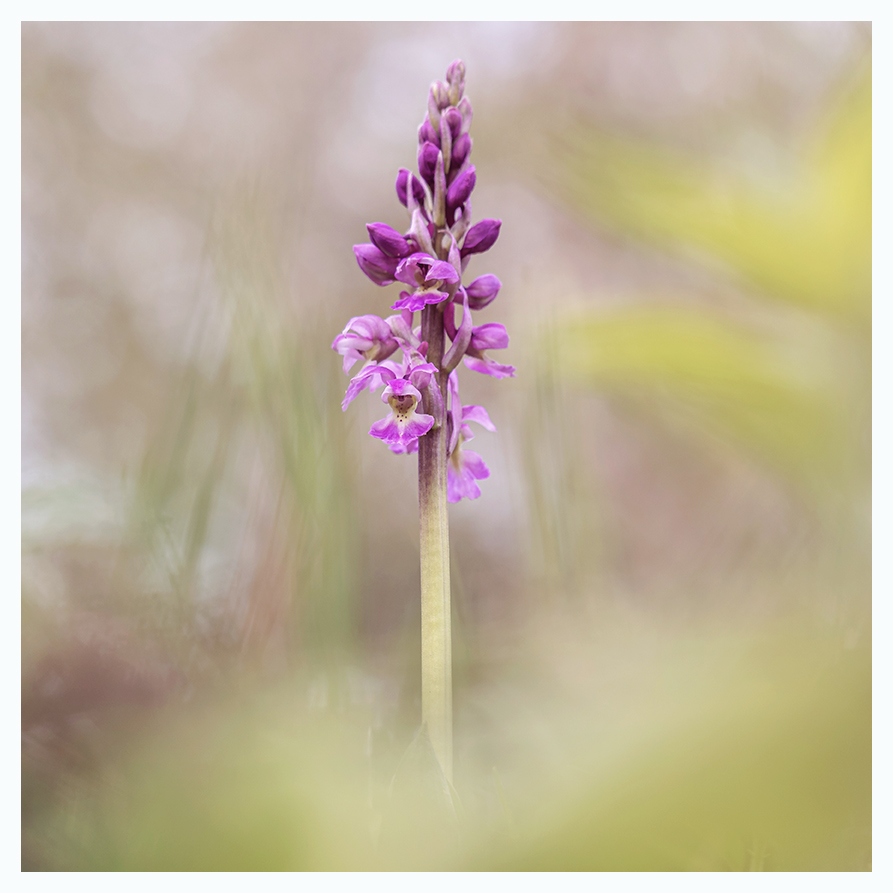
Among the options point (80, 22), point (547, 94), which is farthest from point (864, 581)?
point (80, 22)

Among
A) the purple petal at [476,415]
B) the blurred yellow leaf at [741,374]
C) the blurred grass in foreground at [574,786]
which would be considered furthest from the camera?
the blurred yellow leaf at [741,374]

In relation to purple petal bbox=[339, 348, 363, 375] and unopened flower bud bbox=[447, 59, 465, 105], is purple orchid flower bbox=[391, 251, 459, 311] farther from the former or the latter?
unopened flower bud bbox=[447, 59, 465, 105]

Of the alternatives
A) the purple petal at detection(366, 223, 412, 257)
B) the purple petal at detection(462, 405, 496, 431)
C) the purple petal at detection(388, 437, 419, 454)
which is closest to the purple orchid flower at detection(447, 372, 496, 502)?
the purple petal at detection(462, 405, 496, 431)

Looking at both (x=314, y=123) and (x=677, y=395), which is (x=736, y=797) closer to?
(x=677, y=395)

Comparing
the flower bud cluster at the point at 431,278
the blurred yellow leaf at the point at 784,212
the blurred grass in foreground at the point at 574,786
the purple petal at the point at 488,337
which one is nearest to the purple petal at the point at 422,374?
the flower bud cluster at the point at 431,278

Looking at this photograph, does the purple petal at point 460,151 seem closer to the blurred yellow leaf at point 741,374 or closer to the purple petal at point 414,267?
the purple petal at point 414,267

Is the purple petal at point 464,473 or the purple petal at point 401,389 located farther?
the purple petal at point 464,473
